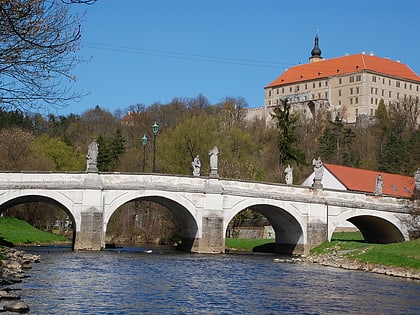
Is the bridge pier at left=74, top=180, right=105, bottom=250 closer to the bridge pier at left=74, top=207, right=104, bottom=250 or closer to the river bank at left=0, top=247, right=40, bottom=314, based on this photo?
the bridge pier at left=74, top=207, right=104, bottom=250

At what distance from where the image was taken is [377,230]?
4694 centimetres

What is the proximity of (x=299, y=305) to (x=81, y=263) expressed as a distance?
41.1 feet

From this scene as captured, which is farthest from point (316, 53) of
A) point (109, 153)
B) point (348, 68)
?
point (109, 153)

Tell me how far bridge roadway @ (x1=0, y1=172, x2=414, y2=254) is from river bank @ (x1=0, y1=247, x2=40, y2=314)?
742cm

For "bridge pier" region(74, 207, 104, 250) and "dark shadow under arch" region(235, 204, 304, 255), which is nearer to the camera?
"bridge pier" region(74, 207, 104, 250)

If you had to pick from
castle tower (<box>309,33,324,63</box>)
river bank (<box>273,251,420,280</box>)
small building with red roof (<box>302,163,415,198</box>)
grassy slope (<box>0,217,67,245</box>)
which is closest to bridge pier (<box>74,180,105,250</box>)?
grassy slope (<box>0,217,67,245</box>)

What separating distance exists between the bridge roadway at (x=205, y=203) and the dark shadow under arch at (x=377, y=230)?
0.56 ft

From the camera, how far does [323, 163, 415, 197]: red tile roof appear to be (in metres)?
51.5

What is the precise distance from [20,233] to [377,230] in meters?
23.7

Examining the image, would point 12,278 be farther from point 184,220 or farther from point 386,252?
point 184,220

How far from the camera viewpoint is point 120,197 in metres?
37.9

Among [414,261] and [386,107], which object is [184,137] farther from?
[386,107]

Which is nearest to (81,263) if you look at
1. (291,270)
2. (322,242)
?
(291,270)

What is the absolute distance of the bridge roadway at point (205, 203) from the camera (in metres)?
37.1
